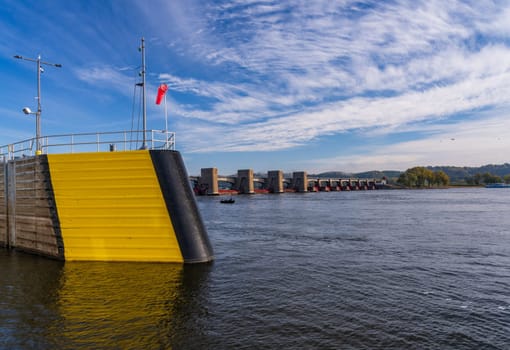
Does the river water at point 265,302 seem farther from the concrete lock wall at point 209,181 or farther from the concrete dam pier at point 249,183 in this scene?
the concrete lock wall at point 209,181

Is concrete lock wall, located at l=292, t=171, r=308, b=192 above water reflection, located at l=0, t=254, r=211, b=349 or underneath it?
above

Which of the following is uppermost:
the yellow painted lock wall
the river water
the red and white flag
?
the red and white flag

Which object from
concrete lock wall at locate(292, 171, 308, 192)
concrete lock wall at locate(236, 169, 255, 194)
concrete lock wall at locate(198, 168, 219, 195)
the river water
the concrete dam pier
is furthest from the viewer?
concrete lock wall at locate(292, 171, 308, 192)

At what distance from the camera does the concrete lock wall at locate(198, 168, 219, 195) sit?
125 metres

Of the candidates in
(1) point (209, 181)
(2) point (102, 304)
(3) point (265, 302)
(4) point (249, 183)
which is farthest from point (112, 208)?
(4) point (249, 183)

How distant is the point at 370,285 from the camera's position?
468 inches

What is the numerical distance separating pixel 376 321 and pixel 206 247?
8.19m

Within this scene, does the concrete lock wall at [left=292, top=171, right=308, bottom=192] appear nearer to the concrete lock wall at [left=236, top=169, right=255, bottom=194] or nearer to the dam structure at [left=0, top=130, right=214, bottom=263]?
the concrete lock wall at [left=236, top=169, right=255, bottom=194]

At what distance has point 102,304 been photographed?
390 inches

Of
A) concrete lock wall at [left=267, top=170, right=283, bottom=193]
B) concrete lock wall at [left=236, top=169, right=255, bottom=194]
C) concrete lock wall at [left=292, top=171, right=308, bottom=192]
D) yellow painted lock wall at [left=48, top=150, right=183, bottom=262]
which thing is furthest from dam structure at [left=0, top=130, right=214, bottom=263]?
concrete lock wall at [left=292, top=171, right=308, bottom=192]

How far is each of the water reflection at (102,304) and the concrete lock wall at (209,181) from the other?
11040 cm

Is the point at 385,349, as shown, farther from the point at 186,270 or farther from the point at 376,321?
the point at 186,270

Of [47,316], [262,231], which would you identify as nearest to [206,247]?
[47,316]

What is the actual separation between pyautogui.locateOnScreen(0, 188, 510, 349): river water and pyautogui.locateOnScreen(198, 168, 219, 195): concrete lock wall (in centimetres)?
10793
